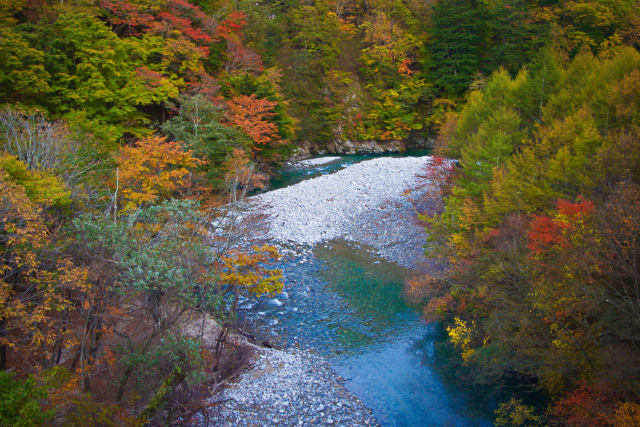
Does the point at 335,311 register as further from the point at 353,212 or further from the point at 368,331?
the point at 353,212

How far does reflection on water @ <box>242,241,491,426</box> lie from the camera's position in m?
8.95

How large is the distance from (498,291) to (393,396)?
3631 millimetres

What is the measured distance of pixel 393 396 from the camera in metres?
9.20

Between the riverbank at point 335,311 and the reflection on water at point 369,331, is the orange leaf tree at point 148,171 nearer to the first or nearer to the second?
the riverbank at point 335,311

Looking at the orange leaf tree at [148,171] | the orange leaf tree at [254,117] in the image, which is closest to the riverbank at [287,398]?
the orange leaf tree at [148,171]

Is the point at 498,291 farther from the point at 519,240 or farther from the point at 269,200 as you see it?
the point at 269,200

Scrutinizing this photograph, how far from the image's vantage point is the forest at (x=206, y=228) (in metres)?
6.75

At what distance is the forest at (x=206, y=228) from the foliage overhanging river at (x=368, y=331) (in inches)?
28.3

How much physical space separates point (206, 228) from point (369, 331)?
5874 millimetres

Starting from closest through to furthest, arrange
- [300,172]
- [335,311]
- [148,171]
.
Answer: [335,311] → [148,171] → [300,172]

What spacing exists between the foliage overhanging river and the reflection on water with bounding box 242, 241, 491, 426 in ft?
0.07

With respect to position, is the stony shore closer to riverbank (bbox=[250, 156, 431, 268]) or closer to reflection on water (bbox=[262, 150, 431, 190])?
riverbank (bbox=[250, 156, 431, 268])

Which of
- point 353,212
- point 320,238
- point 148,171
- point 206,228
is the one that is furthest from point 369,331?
point 353,212

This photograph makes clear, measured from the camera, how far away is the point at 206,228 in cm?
1109
